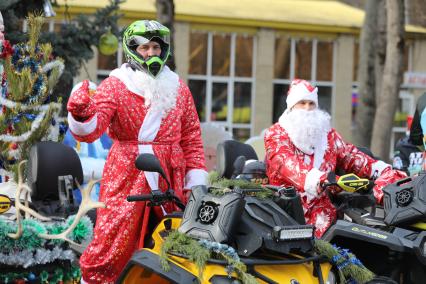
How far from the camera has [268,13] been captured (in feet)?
67.2

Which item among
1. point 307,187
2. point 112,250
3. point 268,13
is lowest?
point 112,250

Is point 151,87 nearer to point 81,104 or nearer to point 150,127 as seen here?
point 150,127

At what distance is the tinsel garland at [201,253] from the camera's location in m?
3.58

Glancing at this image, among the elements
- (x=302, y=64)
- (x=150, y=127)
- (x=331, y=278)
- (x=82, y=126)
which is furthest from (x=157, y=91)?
(x=302, y=64)

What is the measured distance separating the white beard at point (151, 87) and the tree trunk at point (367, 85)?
1038 centimetres

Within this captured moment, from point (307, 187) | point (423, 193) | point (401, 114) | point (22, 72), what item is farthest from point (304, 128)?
point (401, 114)

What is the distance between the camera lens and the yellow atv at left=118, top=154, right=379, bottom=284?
3.64m

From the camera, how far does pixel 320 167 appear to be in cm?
554

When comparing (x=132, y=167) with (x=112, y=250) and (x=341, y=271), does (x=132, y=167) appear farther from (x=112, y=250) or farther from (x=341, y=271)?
(x=341, y=271)

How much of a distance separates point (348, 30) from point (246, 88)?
9.16ft

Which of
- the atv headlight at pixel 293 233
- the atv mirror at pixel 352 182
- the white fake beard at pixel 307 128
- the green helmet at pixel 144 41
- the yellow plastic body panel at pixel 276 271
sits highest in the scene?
the green helmet at pixel 144 41

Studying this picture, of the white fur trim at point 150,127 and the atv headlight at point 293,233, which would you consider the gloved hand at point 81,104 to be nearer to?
the white fur trim at point 150,127

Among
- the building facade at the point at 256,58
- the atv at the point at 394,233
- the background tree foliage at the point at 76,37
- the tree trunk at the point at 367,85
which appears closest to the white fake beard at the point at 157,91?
the atv at the point at 394,233

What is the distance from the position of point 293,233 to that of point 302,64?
1750cm
